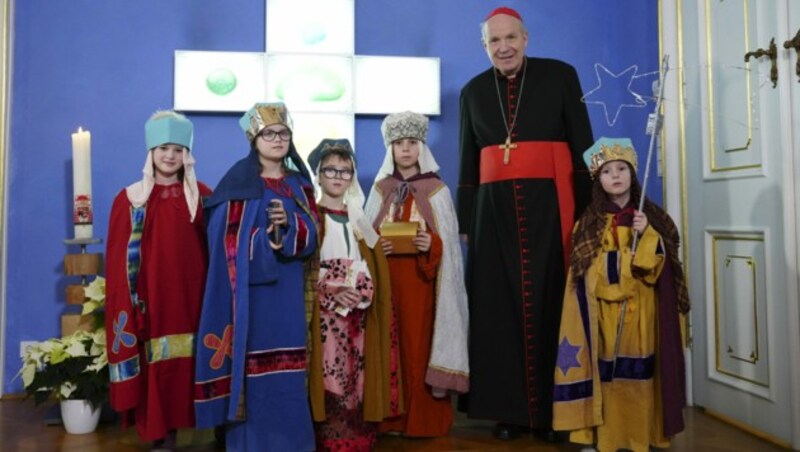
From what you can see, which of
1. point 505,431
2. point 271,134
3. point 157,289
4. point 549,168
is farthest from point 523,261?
point 157,289

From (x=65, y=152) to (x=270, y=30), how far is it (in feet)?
4.16

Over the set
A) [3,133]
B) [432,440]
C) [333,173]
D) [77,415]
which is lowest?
[432,440]

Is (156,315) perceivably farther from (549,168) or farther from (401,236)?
(549,168)

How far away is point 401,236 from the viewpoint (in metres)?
2.96

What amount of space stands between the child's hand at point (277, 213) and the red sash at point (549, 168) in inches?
38.7

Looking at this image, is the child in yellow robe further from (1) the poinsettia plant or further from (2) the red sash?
(1) the poinsettia plant

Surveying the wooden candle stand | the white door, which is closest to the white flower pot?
the wooden candle stand

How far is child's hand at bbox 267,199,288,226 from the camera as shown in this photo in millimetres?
2623

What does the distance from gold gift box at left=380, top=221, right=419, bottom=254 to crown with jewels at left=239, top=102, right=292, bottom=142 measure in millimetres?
607

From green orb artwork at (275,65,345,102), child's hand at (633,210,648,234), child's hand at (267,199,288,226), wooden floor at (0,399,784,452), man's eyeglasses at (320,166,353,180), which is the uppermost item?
green orb artwork at (275,65,345,102)

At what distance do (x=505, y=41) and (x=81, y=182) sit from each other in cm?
202

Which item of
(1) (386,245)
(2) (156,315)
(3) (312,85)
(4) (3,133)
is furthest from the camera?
(3) (312,85)

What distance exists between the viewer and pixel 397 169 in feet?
Result: 10.4

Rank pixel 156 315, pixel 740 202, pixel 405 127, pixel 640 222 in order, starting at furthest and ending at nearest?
pixel 740 202
pixel 405 127
pixel 156 315
pixel 640 222
